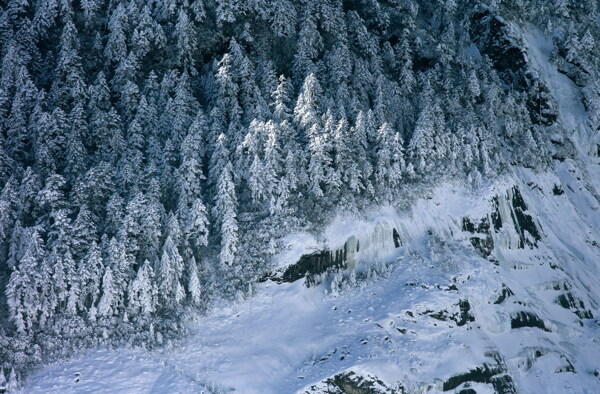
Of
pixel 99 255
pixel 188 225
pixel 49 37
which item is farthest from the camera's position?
pixel 49 37

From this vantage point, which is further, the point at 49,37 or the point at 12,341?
the point at 49,37

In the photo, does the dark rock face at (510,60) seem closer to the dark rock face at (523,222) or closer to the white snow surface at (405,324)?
the white snow surface at (405,324)

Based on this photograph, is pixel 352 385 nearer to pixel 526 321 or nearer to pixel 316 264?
pixel 316 264

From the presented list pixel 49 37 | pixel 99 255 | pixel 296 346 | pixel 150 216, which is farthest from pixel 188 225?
pixel 49 37

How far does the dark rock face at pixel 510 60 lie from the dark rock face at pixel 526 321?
2277 cm

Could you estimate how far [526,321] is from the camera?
141 ft

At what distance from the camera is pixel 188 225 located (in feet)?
133

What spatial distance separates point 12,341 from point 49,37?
2885cm

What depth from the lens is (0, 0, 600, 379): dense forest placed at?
37.2 meters

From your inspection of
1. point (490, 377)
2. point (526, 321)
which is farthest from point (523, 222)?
point (490, 377)


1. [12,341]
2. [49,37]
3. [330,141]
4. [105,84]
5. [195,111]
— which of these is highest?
[49,37]

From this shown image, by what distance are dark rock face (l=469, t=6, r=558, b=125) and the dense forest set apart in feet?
→ 0.73

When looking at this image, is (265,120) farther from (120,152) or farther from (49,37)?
(49,37)

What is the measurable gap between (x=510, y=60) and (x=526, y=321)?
30.0 meters
